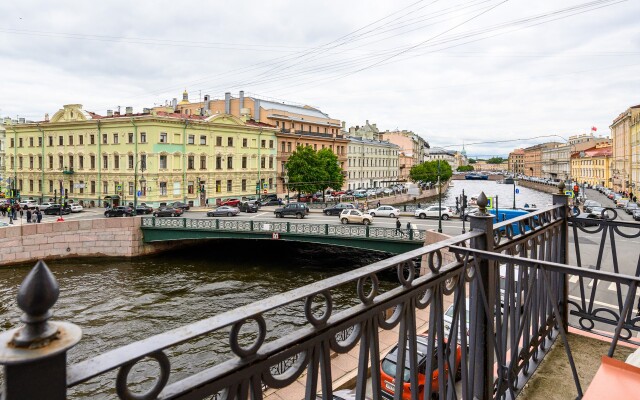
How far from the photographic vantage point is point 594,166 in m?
81.1

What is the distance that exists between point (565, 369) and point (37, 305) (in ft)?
13.6

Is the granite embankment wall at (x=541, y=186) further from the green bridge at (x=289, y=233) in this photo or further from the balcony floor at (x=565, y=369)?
the balcony floor at (x=565, y=369)

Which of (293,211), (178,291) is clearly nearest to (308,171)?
(293,211)

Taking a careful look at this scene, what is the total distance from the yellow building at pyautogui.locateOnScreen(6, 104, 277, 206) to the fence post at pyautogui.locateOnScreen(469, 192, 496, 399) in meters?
40.9

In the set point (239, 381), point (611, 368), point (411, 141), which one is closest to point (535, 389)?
point (611, 368)

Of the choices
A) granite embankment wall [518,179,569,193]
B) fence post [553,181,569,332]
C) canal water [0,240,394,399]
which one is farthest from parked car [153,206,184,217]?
granite embankment wall [518,179,569,193]

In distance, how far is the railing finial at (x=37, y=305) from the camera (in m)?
1.11

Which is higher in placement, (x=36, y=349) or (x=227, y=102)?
(x=227, y=102)

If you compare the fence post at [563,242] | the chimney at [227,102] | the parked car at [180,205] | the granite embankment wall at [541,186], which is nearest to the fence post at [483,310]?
the fence post at [563,242]

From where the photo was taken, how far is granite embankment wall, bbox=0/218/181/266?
83.5ft

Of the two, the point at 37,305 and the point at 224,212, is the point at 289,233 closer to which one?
the point at 224,212

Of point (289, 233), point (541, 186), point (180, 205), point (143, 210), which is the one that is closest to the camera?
point (289, 233)

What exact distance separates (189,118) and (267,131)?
10.9 meters

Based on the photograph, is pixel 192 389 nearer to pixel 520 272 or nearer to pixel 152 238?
pixel 520 272
